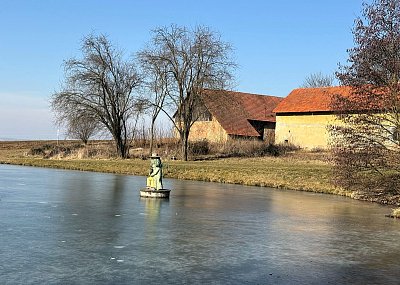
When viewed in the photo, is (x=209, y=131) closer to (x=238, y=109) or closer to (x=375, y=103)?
(x=238, y=109)

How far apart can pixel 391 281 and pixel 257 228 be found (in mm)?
4750

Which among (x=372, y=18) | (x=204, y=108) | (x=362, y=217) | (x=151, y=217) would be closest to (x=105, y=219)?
(x=151, y=217)

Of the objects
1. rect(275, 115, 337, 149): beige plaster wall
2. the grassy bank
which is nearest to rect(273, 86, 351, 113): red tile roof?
rect(275, 115, 337, 149): beige plaster wall

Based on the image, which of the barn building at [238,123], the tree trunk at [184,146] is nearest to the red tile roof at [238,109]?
the barn building at [238,123]

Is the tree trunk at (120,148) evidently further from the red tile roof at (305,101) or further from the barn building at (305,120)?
the red tile roof at (305,101)

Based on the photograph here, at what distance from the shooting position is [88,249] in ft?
27.7

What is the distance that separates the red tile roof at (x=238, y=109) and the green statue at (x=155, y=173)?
25.4 meters

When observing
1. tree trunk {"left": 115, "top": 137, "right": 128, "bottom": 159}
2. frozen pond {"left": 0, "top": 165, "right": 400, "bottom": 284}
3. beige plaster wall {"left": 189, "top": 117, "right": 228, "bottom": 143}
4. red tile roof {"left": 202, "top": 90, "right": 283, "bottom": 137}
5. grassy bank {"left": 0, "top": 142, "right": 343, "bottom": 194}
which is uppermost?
red tile roof {"left": 202, "top": 90, "right": 283, "bottom": 137}

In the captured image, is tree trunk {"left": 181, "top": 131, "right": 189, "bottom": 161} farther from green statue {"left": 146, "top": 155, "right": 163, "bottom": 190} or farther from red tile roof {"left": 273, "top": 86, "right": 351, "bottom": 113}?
green statue {"left": 146, "top": 155, "right": 163, "bottom": 190}

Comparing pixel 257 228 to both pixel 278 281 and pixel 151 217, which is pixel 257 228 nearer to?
pixel 151 217

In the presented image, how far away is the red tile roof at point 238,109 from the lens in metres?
43.3

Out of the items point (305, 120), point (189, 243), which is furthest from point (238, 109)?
point (189, 243)

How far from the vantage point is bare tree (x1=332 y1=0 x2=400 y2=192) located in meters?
17.5

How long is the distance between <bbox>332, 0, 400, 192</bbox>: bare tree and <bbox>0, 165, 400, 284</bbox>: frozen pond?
6.12 feet
